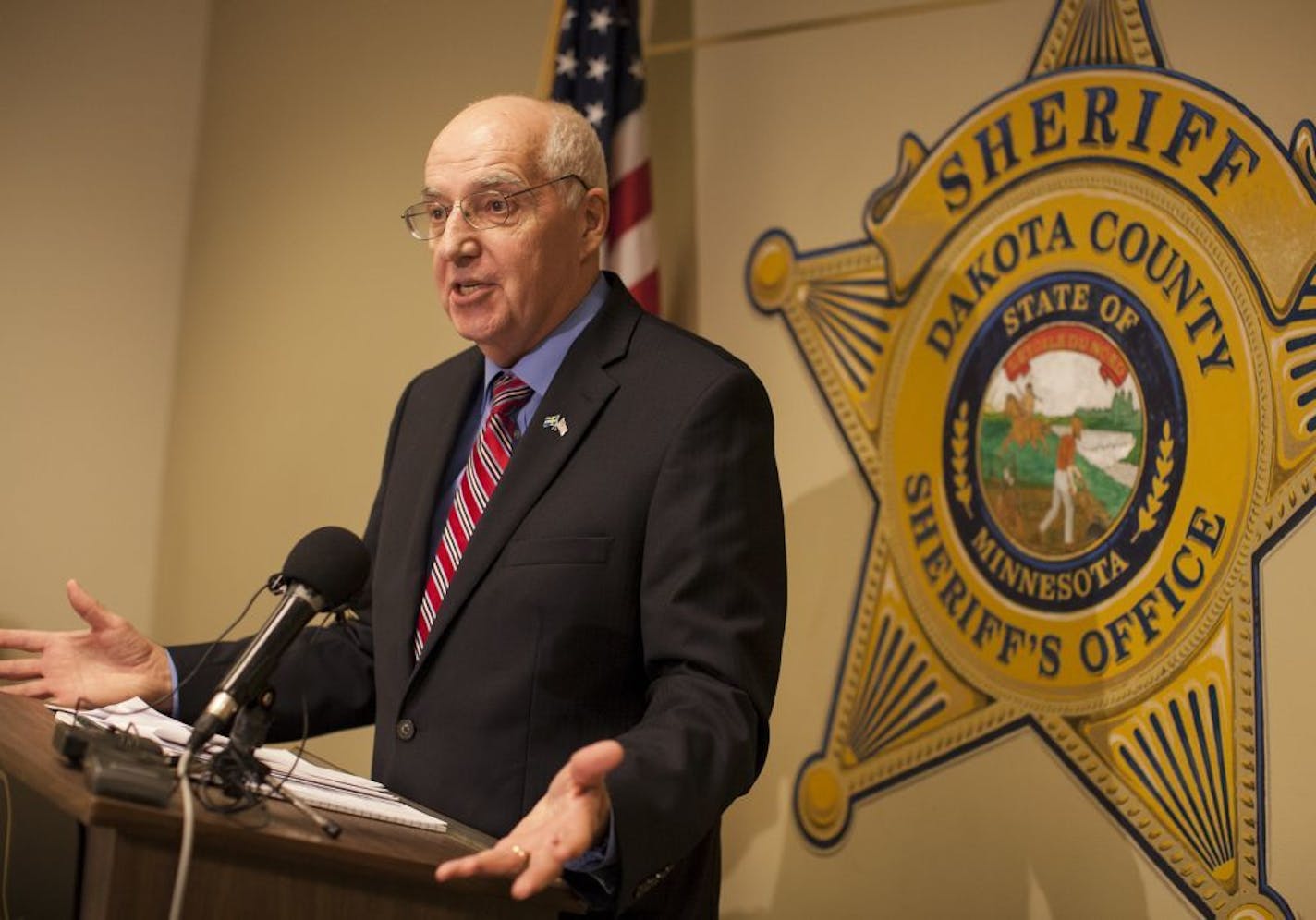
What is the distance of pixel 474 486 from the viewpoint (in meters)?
2.28

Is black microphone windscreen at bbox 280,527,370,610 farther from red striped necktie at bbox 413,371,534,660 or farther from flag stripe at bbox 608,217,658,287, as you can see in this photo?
flag stripe at bbox 608,217,658,287

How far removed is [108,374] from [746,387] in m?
3.25

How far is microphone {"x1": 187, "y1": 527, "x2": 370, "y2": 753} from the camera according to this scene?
1544mm

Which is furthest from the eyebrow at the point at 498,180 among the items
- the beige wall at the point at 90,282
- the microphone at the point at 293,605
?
the beige wall at the point at 90,282

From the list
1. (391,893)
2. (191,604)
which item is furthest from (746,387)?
(191,604)

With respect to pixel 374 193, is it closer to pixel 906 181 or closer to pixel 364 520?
pixel 364 520

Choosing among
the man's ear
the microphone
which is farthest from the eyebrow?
the microphone

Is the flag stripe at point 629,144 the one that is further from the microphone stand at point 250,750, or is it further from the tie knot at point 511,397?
the microphone stand at point 250,750

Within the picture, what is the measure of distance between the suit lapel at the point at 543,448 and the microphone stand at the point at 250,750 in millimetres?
472

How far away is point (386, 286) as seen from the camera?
14.0ft

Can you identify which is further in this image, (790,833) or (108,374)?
(108,374)

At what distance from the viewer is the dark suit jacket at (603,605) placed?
79.0 inches

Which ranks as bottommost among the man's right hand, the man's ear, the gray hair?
the man's right hand

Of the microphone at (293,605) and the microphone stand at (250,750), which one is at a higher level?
the microphone at (293,605)
